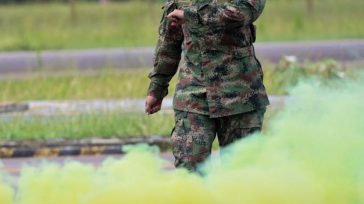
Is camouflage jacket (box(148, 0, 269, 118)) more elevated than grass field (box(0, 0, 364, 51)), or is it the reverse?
camouflage jacket (box(148, 0, 269, 118))

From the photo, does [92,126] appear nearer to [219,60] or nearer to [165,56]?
[165,56]

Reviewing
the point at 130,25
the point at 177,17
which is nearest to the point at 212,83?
the point at 177,17

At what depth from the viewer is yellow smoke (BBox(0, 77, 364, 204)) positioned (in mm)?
3740

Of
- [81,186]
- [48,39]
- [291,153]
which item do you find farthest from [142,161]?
[48,39]

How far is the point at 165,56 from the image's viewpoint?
Result: 4934 mm

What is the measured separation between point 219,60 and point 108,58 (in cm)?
1364

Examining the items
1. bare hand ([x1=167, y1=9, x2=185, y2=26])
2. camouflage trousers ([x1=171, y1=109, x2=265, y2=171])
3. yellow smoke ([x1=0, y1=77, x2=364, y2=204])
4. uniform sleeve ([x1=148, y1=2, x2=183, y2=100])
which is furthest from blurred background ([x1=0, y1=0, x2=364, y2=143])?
yellow smoke ([x1=0, y1=77, x2=364, y2=204])

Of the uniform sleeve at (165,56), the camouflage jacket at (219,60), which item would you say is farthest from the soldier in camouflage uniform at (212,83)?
the uniform sleeve at (165,56)

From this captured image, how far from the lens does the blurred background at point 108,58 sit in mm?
10477

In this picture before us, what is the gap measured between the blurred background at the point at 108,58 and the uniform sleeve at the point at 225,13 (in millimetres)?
1201

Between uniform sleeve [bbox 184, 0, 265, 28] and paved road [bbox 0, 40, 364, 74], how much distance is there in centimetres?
1173

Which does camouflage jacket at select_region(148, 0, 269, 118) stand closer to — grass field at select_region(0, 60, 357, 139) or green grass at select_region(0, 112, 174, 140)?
grass field at select_region(0, 60, 357, 139)

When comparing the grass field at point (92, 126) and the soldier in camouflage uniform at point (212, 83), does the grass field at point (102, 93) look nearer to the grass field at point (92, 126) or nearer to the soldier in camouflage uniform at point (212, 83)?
the grass field at point (92, 126)

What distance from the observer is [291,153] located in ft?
13.2
